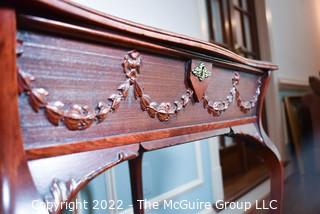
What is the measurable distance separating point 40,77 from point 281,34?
281 cm

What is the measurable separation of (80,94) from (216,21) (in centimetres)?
201

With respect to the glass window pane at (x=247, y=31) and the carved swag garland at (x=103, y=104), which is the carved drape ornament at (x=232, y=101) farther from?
the glass window pane at (x=247, y=31)

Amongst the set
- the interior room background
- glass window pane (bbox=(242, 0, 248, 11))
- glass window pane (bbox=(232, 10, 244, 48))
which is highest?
glass window pane (bbox=(242, 0, 248, 11))

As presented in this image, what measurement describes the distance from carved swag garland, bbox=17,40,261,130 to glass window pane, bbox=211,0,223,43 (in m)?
1.64

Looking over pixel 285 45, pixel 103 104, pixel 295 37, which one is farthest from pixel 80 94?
pixel 295 37

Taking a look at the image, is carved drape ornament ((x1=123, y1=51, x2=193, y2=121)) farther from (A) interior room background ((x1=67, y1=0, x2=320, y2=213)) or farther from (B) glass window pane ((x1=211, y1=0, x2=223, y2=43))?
(B) glass window pane ((x1=211, y1=0, x2=223, y2=43))

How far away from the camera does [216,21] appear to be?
7.26 feet

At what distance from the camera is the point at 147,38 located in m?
0.48

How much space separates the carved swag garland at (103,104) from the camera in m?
0.34

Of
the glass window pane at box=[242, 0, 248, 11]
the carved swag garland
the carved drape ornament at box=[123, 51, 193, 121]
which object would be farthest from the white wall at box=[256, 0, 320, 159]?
the carved drape ornament at box=[123, 51, 193, 121]

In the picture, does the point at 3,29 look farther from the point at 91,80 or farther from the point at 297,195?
the point at 297,195

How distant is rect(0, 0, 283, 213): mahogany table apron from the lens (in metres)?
0.31

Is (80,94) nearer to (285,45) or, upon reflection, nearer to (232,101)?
(232,101)

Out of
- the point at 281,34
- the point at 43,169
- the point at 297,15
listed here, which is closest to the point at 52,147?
the point at 43,169
